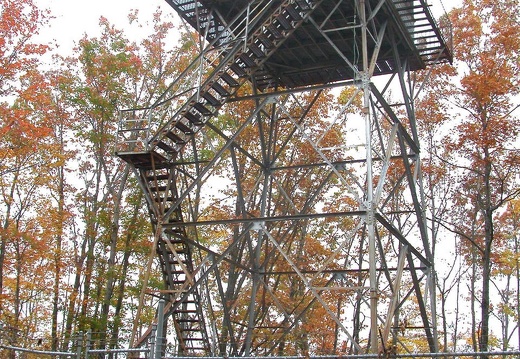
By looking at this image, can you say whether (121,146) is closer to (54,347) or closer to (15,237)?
(15,237)

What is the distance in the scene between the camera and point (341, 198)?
34906 millimetres

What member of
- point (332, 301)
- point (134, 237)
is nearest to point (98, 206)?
point (134, 237)

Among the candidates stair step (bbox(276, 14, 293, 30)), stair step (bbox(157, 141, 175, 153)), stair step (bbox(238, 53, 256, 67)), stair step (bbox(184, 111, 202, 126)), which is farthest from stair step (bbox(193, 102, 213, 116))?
stair step (bbox(276, 14, 293, 30))

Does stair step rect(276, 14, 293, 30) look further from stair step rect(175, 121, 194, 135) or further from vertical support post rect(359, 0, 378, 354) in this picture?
stair step rect(175, 121, 194, 135)

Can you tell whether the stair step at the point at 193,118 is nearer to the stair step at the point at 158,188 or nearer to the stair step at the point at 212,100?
the stair step at the point at 212,100

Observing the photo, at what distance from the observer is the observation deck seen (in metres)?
18.6

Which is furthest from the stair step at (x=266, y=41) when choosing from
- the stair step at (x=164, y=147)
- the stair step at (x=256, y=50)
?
the stair step at (x=164, y=147)

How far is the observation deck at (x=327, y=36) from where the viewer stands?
1859 centimetres

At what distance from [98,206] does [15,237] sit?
4.05m

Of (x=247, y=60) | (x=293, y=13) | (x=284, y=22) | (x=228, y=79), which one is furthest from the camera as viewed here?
(x=247, y=60)

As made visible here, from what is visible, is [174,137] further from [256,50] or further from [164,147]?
[256,50]

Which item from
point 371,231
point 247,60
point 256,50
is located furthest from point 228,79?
point 371,231

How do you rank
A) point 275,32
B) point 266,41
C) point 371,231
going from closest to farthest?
point 371,231 → point 275,32 → point 266,41

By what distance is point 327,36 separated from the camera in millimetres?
19000
